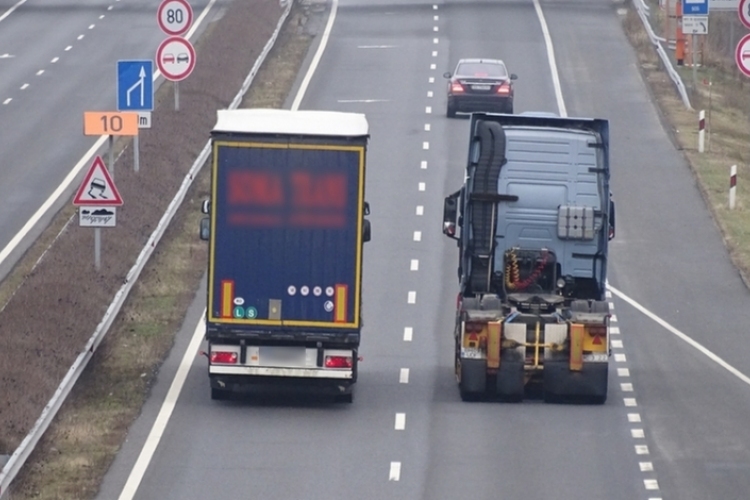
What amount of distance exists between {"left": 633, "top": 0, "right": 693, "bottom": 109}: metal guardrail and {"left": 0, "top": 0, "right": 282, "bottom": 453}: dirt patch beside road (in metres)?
10.9

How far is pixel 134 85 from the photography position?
3008cm

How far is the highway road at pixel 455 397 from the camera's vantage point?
18.1 meters

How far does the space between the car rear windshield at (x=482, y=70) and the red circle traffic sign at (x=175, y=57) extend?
417 inches

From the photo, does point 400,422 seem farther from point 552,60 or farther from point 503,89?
point 552,60

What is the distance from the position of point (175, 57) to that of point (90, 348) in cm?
1289

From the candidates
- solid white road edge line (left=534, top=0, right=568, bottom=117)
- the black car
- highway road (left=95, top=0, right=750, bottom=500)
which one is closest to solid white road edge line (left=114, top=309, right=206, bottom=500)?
highway road (left=95, top=0, right=750, bottom=500)

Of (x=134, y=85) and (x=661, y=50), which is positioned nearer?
(x=134, y=85)

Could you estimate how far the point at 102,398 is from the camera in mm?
21438

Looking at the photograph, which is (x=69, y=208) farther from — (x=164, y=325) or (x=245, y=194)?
(x=245, y=194)

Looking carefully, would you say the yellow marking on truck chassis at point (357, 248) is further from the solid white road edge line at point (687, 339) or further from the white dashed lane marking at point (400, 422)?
the solid white road edge line at point (687, 339)

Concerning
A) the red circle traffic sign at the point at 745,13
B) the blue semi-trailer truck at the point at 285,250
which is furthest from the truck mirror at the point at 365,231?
the red circle traffic sign at the point at 745,13

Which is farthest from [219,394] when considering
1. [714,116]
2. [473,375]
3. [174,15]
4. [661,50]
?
[661,50]

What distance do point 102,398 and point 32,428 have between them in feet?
10.4

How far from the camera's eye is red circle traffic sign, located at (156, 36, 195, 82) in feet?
111
